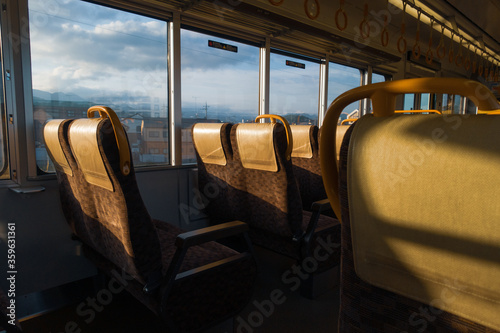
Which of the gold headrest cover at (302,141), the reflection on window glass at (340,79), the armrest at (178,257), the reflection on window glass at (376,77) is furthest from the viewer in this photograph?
the reflection on window glass at (376,77)

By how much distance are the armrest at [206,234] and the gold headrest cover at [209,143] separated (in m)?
0.81

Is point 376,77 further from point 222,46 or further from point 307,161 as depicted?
point 307,161

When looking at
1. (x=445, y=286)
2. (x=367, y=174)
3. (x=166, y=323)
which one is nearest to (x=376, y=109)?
(x=367, y=174)

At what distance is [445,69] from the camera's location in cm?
795

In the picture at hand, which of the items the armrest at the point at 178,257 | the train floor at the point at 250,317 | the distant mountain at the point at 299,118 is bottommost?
the train floor at the point at 250,317

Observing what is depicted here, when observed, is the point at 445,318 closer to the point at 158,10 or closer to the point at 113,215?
the point at 113,215

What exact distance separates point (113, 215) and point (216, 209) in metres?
1.23

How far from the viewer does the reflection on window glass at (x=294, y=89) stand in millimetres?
4121

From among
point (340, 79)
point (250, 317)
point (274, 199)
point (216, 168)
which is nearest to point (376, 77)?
point (340, 79)

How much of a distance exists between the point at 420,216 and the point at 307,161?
225cm

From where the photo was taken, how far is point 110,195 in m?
1.31

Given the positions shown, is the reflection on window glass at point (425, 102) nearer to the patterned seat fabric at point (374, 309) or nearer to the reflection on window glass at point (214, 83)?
the reflection on window glass at point (214, 83)

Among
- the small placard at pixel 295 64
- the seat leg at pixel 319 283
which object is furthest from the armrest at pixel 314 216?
the small placard at pixel 295 64

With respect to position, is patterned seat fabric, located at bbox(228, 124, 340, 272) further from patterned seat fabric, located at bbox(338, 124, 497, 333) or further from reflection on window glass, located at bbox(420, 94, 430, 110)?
reflection on window glass, located at bbox(420, 94, 430, 110)
